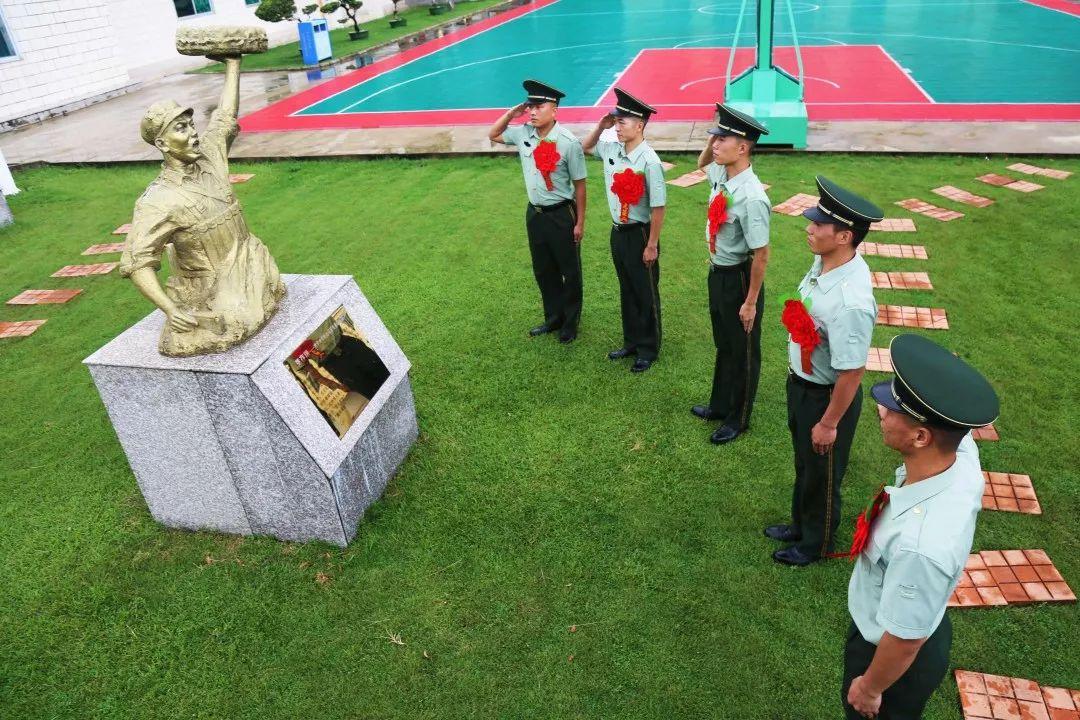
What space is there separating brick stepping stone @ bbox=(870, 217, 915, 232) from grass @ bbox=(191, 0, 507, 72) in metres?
14.4

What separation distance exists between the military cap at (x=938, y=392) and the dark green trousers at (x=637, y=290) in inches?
123

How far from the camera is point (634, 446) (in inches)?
191

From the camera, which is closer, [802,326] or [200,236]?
[802,326]

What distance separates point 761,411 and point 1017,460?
1.55 meters

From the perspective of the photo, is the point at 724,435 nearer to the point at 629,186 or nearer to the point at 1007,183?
the point at 629,186

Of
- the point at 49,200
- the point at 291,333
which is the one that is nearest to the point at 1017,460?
the point at 291,333

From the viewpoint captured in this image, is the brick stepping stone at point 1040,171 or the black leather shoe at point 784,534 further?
the brick stepping stone at point 1040,171

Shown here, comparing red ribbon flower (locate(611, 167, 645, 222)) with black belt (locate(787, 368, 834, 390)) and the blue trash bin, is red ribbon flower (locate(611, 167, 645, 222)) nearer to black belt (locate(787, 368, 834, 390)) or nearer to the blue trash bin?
black belt (locate(787, 368, 834, 390))

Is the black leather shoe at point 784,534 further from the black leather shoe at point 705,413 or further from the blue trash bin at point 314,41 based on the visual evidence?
the blue trash bin at point 314,41

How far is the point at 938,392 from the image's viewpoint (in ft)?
6.98

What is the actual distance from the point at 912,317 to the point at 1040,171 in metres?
4.29

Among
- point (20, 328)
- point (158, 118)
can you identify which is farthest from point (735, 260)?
point (20, 328)

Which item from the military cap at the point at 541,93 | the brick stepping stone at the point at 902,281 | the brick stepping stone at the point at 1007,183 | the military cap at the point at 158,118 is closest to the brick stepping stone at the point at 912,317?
the brick stepping stone at the point at 902,281

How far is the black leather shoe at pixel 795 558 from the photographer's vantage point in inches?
152
